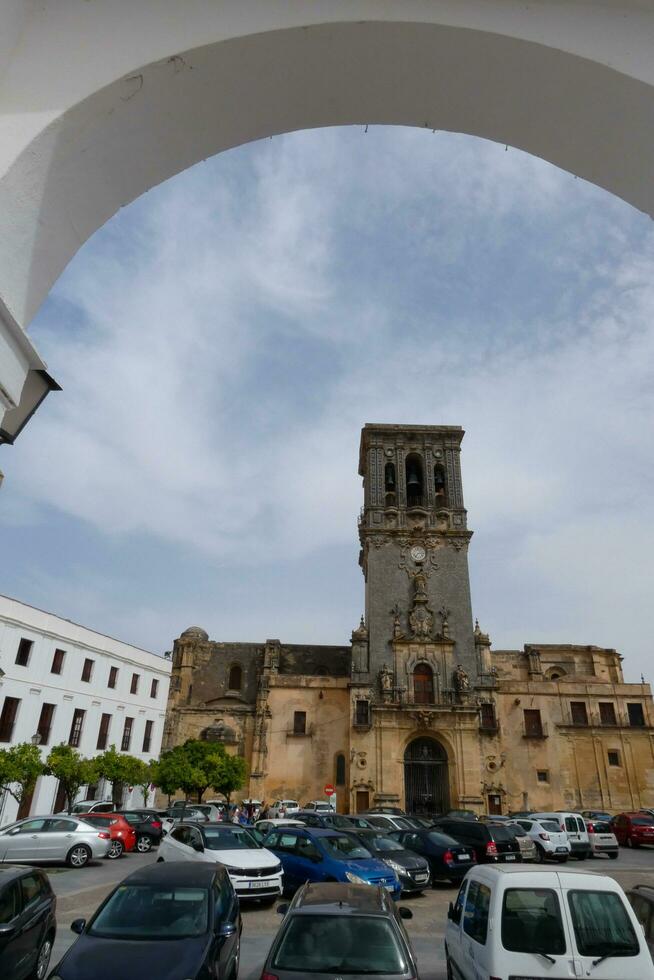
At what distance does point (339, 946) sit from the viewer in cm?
525

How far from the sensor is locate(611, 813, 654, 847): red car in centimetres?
2485

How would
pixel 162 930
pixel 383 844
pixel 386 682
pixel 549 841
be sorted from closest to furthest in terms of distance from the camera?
1. pixel 162 930
2. pixel 383 844
3. pixel 549 841
4. pixel 386 682

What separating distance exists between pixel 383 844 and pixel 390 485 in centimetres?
2994

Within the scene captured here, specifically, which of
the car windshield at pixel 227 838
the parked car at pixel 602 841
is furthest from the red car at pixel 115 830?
the parked car at pixel 602 841

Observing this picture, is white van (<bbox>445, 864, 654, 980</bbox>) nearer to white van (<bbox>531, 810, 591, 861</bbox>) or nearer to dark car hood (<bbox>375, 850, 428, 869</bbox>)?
dark car hood (<bbox>375, 850, 428, 869</bbox>)

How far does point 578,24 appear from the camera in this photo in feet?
9.14

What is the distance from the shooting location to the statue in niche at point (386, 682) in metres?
36.3

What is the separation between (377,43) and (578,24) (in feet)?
2.94

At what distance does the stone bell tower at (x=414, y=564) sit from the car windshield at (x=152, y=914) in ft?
101

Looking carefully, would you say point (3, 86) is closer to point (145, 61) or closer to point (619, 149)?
point (145, 61)

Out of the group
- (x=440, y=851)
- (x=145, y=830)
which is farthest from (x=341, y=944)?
(x=145, y=830)

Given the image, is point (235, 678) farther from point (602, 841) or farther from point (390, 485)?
point (602, 841)

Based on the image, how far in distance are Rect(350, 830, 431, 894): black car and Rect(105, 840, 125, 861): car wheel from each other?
7415mm

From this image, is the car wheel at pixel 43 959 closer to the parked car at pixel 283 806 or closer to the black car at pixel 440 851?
the black car at pixel 440 851
